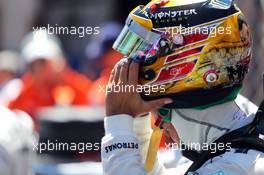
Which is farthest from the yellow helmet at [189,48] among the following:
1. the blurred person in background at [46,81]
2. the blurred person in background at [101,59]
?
the blurred person in background at [46,81]

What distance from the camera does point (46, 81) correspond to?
311 inches

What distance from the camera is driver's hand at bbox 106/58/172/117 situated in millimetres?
3162

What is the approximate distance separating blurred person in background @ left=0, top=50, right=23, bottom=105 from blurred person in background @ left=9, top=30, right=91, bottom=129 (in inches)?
3.7

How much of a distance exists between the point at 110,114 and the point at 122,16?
920 centimetres

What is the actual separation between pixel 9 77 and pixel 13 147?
563 cm

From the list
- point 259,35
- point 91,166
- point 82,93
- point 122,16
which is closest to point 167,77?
point 91,166

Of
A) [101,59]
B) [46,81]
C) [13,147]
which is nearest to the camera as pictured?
[13,147]

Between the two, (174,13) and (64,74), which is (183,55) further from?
(64,74)

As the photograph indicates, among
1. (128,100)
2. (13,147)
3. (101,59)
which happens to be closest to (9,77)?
(101,59)

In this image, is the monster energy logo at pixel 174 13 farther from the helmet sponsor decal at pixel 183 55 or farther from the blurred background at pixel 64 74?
the blurred background at pixel 64 74

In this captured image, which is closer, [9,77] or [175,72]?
[175,72]

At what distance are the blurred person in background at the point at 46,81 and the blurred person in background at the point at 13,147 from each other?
3.94 meters

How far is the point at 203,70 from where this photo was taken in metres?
3.16

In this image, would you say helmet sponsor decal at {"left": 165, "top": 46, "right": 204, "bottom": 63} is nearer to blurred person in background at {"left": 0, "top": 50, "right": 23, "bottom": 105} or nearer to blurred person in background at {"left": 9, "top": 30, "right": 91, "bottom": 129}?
blurred person in background at {"left": 9, "top": 30, "right": 91, "bottom": 129}
